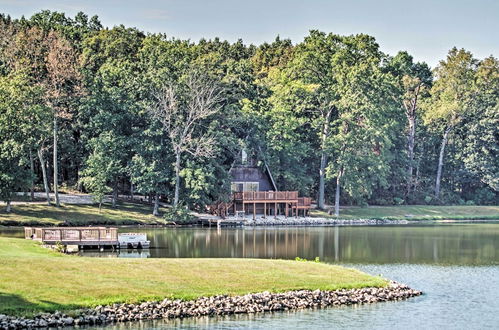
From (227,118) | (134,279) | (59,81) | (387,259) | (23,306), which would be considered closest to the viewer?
(23,306)

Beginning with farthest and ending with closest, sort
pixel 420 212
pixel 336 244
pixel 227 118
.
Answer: pixel 420 212 < pixel 227 118 < pixel 336 244

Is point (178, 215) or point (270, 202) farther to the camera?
point (270, 202)

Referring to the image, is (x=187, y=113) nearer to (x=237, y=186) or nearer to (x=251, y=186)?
(x=237, y=186)

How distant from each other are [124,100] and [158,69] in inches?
186

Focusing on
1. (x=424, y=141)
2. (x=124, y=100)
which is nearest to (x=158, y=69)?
(x=124, y=100)

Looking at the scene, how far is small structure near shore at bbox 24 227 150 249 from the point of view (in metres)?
48.5

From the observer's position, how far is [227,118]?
78.9 m

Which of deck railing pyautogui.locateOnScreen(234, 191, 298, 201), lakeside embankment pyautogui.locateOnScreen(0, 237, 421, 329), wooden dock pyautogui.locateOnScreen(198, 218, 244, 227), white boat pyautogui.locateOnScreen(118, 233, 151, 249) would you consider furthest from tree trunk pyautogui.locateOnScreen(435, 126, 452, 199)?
lakeside embankment pyautogui.locateOnScreen(0, 237, 421, 329)

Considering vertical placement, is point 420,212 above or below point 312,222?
above

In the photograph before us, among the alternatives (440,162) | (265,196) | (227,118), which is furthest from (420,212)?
(227,118)

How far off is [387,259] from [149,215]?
30.8 metres

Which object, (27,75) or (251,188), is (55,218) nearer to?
(27,75)

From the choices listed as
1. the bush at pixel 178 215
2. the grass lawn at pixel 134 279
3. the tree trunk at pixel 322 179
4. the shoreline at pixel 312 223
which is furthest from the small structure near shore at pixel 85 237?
the tree trunk at pixel 322 179

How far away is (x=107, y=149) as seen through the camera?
7369 centimetres
